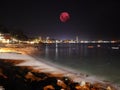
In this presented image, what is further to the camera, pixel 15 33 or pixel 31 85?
pixel 15 33

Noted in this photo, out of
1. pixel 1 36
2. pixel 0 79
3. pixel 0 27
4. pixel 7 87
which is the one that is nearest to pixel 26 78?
pixel 0 79

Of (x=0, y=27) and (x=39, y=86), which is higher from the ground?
(x=0, y=27)

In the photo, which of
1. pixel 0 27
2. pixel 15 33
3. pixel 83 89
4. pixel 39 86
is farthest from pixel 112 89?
pixel 15 33

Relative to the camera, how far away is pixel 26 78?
16.5 metres

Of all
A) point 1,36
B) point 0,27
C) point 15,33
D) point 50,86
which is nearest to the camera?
point 50,86

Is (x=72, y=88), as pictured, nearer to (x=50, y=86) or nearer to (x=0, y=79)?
(x=50, y=86)

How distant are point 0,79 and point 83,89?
531cm

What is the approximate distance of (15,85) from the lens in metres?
13.7

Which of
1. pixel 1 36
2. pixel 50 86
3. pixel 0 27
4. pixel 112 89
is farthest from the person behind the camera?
pixel 0 27

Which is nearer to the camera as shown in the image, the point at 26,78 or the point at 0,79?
the point at 0,79

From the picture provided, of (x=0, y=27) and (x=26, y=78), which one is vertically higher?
(x=0, y=27)

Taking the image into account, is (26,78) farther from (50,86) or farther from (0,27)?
(0,27)

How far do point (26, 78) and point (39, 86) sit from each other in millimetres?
2301

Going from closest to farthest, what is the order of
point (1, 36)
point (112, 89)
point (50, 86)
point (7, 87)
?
point (7, 87) < point (50, 86) < point (112, 89) < point (1, 36)
